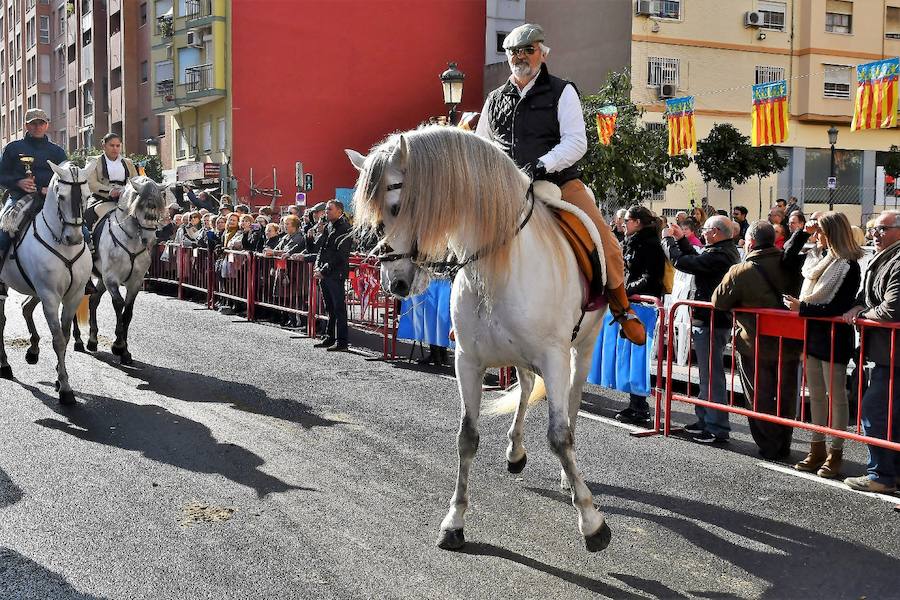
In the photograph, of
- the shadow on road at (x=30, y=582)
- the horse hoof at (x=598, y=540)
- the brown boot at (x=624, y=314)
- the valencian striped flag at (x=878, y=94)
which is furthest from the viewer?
the valencian striped flag at (x=878, y=94)

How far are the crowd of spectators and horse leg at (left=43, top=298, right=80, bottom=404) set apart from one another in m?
5.26

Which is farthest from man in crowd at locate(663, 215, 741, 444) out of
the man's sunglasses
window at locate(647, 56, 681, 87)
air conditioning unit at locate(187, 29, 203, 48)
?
air conditioning unit at locate(187, 29, 203, 48)

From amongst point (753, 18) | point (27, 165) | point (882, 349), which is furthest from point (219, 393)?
point (753, 18)

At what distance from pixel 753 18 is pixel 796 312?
32382mm

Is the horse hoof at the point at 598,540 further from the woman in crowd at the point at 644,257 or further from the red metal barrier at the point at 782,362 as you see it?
the woman in crowd at the point at 644,257

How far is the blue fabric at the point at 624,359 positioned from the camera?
28.3 ft

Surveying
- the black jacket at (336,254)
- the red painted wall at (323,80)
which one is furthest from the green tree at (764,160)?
the black jacket at (336,254)

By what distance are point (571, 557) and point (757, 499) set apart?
74.8 inches

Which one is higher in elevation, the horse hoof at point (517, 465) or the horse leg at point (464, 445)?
the horse leg at point (464, 445)

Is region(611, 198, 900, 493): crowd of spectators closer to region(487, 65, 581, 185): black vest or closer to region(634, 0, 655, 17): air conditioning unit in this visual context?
region(487, 65, 581, 185): black vest

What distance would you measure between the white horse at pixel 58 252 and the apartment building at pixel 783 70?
1101 inches

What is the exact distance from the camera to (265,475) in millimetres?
6461

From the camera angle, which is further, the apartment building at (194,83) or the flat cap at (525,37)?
the apartment building at (194,83)

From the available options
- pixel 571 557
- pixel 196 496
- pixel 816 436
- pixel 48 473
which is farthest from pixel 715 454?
pixel 48 473
